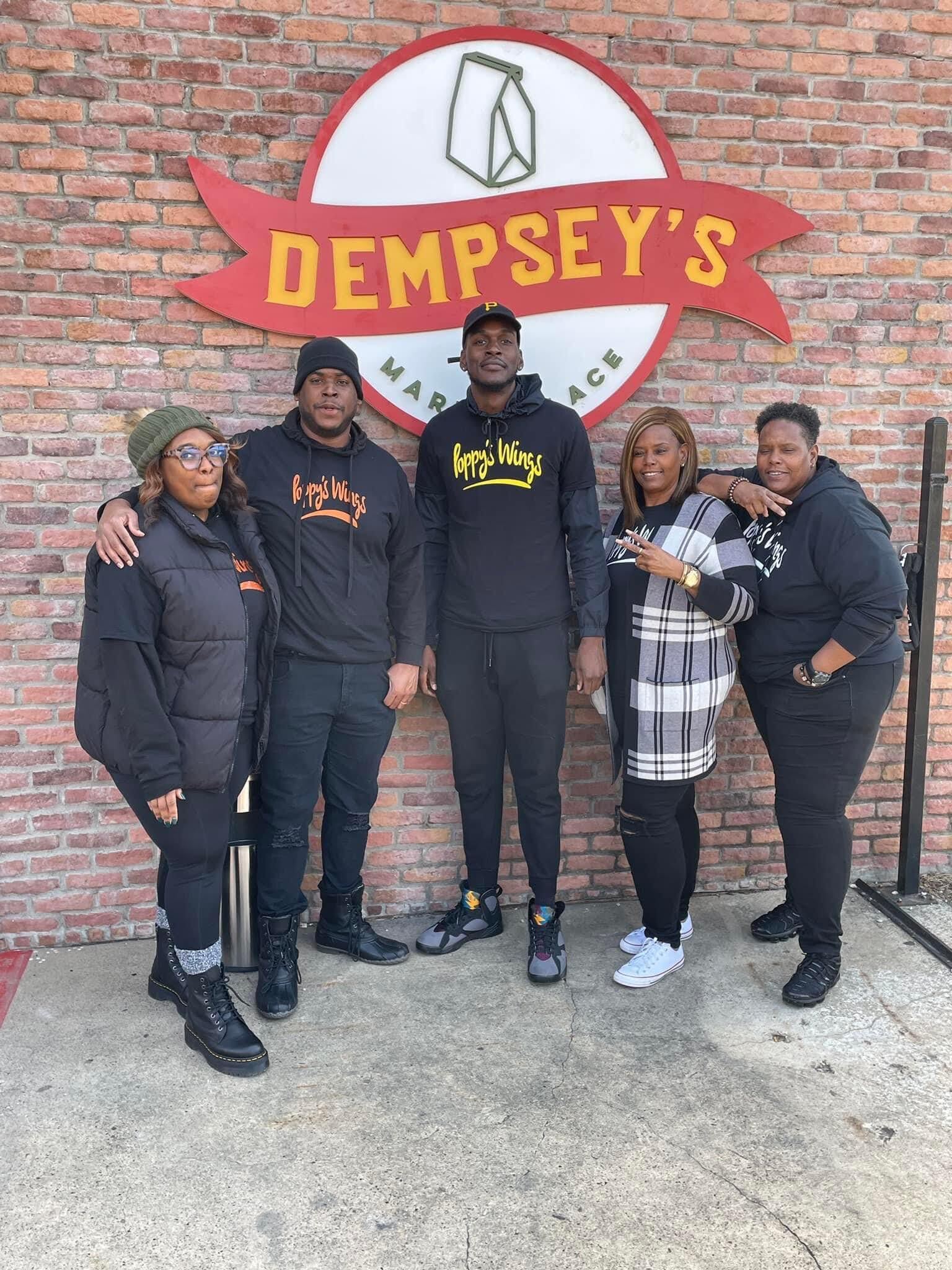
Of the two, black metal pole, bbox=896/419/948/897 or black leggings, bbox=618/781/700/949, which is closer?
black leggings, bbox=618/781/700/949

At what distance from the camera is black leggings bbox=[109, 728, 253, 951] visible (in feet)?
8.91

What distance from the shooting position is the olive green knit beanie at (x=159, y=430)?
2.63 metres

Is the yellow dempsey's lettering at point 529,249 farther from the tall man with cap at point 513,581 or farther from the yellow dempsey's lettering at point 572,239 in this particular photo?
the tall man with cap at point 513,581

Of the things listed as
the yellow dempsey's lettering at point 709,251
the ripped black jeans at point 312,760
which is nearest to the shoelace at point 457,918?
the ripped black jeans at point 312,760

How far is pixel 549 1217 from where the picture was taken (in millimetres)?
2289

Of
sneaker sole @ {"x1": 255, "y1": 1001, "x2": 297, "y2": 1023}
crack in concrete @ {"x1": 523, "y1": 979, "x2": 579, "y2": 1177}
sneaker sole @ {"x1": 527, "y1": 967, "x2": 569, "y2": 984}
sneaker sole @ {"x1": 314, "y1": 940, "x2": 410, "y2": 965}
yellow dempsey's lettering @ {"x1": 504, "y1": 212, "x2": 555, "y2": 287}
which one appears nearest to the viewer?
crack in concrete @ {"x1": 523, "y1": 979, "x2": 579, "y2": 1177}

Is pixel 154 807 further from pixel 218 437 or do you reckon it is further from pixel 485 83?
pixel 485 83

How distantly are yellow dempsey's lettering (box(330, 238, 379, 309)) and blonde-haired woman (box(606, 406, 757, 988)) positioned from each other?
1105 mm

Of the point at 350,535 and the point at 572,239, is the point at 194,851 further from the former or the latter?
the point at 572,239

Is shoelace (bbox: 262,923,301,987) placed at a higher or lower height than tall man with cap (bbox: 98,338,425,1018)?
lower

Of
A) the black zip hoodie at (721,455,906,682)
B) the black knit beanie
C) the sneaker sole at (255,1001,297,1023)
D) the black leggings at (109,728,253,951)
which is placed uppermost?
the black knit beanie

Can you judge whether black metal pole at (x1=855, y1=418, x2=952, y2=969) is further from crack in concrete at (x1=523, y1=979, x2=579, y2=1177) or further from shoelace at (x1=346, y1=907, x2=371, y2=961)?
shoelace at (x1=346, y1=907, x2=371, y2=961)

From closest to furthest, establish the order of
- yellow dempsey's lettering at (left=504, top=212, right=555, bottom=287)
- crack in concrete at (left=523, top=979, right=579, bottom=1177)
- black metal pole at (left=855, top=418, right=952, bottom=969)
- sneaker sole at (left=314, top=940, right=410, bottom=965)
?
1. crack in concrete at (left=523, top=979, right=579, bottom=1177)
2. sneaker sole at (left=314, top=940, right=410, bottom=965)
3. yellow dempsey's lettering at (left=504, top=212, right=555, bottom=287)
4. black metal pole at (left=855, top=418, right=952, bottom=969)

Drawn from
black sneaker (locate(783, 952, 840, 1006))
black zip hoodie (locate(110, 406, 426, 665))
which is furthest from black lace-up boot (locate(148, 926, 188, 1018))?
black sneaker (locate(783, 952, 840, 1006))
